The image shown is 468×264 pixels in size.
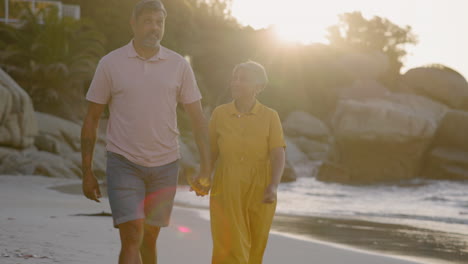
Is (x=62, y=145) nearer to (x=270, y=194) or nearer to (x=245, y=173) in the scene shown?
(x=245, y=173)

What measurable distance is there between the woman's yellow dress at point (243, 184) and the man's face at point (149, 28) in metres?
0.73

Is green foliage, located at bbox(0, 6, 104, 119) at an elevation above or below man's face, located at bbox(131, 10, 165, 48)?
below

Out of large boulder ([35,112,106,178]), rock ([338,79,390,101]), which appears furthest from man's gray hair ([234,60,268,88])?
rock ([338,79,390,101])

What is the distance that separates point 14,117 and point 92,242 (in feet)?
40.9

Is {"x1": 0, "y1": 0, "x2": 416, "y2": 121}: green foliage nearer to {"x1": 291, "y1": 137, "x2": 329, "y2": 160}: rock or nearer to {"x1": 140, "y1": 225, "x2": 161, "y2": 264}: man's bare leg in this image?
{"x1": 291, "y1": 137, "x2": 329, "y2": 160}: rock

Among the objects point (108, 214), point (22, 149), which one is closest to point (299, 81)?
point (22, 149)

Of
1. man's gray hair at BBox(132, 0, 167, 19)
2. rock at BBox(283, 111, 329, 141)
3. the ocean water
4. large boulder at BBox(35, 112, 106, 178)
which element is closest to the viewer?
man's gray hair at BBox(132, 0, 167, 19)

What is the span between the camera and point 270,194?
448 centimetres

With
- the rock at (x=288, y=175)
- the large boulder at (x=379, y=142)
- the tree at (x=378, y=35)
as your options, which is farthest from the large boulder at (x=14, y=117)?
the tree at (x=378, y=35)

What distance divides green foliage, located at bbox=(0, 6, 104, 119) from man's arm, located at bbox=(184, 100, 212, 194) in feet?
76.1

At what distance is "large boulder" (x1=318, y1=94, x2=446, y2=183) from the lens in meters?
32.0

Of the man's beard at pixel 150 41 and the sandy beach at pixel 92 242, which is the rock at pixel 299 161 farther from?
the man's beard at pixel 150 41

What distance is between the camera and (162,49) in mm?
4438

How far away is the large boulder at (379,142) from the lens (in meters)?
32.0
